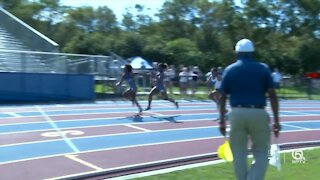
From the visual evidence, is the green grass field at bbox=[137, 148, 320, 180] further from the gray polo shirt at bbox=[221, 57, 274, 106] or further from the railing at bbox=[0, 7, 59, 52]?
the railing at bbox=[0, 7, 59, 52]

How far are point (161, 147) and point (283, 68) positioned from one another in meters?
46.9

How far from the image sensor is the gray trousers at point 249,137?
6.54 meters

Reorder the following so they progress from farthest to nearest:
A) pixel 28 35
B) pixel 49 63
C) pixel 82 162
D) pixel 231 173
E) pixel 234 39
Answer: pixel 234 39, pixel 28 35, pixel 49 63, pixel 82 162, pixel 231 173

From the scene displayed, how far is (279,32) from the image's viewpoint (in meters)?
57.7

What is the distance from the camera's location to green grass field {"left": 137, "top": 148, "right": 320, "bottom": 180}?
27.0 ft

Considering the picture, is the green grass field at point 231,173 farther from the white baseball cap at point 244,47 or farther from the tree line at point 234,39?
the tree line at point 234,39

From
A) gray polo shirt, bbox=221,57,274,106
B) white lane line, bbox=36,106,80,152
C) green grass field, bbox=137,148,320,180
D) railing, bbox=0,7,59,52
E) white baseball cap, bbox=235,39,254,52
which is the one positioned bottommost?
green grass field, bbox=137,148,320,180

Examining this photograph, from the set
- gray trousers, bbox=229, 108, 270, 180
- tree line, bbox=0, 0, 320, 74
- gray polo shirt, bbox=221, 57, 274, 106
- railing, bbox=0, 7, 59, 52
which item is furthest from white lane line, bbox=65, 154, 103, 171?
tree line, bbox=0, 0, 320, 74

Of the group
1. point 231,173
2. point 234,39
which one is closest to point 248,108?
point 231,173

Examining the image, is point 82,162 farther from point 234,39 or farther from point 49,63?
point 234,39

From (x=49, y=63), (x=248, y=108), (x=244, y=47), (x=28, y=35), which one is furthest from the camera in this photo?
(x=28, y=35)

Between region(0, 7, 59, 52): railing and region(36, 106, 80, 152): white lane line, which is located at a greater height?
region(0, 7, 59, 52): railing

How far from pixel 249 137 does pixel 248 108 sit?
404 mm

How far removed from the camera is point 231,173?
858 centimetres
